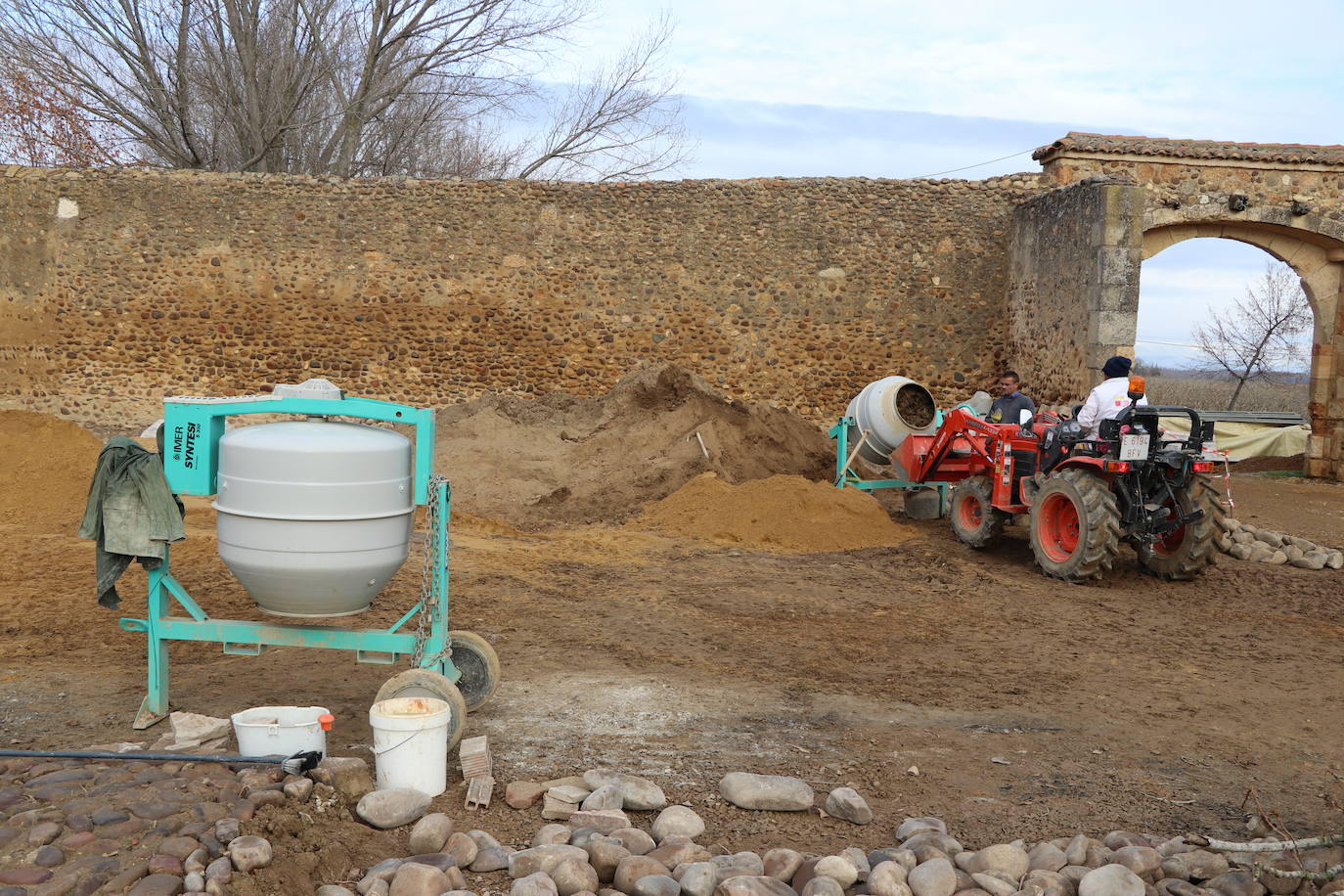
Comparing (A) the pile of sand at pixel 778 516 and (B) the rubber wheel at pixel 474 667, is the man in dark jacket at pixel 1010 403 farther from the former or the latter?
(B) the rubber wheel at pixel 474 667

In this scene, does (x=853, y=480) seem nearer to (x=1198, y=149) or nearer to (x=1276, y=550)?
(x=1276, y=550)

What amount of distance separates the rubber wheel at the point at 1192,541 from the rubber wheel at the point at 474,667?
17.6ft

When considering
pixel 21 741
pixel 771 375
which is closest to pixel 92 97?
pixel 771 375

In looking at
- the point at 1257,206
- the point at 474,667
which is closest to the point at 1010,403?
the point at 1257,206

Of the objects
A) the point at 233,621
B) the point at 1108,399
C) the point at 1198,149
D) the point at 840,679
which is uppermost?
the point at 1198,149

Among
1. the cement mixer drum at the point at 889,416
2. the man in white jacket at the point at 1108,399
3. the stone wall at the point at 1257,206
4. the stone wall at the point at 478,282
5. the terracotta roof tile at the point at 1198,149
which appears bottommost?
the cement mixer drum at the point at 889,416

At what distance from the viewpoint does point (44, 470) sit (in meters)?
9.66

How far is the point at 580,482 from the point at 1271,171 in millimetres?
10258

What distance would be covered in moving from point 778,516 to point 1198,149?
28.6ft

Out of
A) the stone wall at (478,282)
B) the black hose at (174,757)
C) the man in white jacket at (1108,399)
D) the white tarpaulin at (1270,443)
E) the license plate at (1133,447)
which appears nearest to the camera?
the black hose at (174,757)

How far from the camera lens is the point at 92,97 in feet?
62.8

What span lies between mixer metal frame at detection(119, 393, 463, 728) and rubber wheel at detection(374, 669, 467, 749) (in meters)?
0.26

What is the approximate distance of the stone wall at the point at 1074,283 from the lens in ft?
39.6

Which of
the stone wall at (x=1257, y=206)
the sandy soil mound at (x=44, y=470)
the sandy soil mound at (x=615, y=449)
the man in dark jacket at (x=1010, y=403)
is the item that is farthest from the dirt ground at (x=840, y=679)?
the stone wall at (x=1257, y=206)
